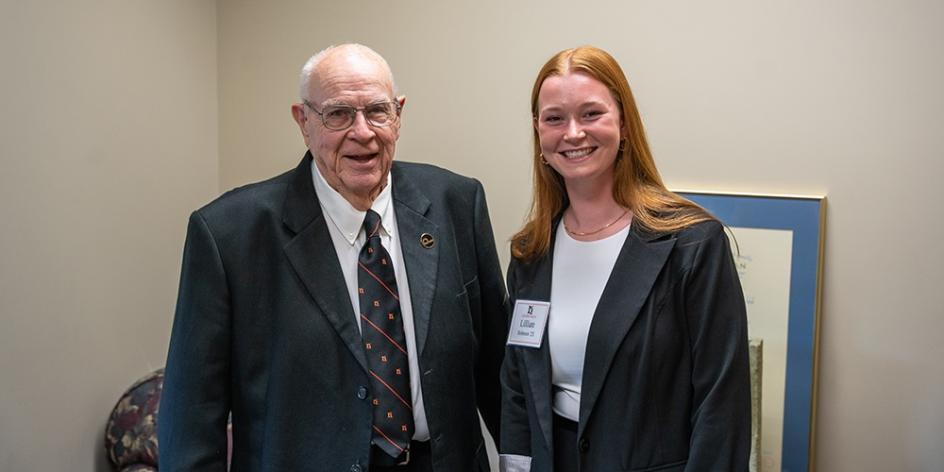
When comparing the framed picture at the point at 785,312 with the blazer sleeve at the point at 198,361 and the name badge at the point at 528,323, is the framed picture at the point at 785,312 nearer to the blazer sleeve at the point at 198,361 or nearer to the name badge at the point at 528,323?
the name badge at the point at 528,323

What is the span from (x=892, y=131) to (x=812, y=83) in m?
0.29

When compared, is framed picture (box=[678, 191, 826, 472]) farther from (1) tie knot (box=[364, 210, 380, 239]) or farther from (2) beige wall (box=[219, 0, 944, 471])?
(1) tie knot (box=[364, 210, 380, 239])

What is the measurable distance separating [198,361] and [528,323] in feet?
2.48

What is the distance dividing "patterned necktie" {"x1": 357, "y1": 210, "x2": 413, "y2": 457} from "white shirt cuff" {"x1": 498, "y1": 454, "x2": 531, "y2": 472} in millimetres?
238

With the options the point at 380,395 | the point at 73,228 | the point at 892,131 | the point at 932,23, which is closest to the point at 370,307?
the point at 380,395

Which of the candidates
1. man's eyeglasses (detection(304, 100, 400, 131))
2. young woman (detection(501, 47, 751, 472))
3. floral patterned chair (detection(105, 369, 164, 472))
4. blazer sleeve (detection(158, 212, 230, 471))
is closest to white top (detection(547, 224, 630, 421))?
young woman (detection(501, 47, 751, 472))

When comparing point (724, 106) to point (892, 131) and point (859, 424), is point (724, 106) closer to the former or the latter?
point (892, 131)

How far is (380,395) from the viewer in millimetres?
1913

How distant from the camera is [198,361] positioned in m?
1.92

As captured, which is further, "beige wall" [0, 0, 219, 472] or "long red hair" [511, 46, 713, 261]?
"beige wall" [0, 0, 219, 472]

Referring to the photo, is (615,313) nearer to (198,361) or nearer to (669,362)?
(669,362)

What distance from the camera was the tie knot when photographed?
2.00 meters

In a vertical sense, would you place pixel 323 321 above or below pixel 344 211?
below

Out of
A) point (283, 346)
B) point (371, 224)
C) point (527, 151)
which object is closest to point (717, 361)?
point (371, 224)
